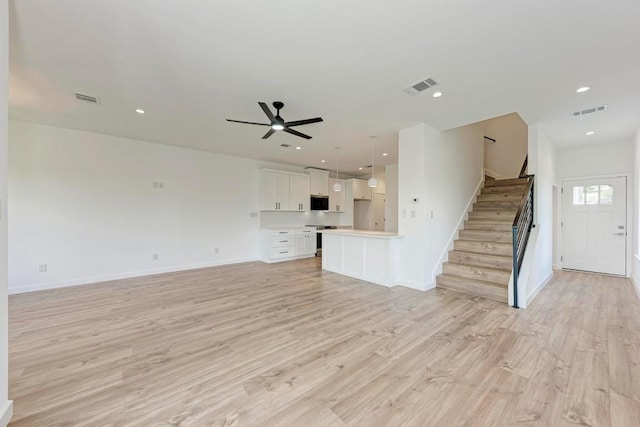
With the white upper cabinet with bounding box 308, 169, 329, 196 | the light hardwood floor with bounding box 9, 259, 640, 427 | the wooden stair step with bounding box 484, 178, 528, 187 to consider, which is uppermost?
the white upper cabinet with bounding box 308, 169, 329, 196

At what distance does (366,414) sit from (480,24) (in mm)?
2983

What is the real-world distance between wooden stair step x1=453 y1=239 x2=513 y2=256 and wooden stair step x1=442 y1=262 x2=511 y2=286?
425mm

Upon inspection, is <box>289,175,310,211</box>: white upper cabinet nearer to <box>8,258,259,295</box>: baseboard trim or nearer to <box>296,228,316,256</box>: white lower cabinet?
<box>296,228,316,256</box>: white lower cabinet

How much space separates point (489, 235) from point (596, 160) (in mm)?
3189

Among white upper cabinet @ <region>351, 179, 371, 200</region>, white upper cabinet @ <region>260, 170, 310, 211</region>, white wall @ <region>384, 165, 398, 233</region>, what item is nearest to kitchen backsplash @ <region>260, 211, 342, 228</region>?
white upper cabinet @ <region>260, 170, 310, 211</region>

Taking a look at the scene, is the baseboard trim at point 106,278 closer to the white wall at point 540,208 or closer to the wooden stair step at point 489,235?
the wooden stair step at point 489,235

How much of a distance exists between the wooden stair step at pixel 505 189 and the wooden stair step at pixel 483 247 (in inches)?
71.0

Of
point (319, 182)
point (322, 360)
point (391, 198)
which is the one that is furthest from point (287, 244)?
point (322, 360)

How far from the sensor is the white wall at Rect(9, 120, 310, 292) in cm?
442

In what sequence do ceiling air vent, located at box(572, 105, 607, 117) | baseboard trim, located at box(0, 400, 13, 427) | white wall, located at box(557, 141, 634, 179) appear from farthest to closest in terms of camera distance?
white wall, located at box(557, 141, 634, 179)
ceiling air vent, located at box(572, 105, 607, 117)
baseboard trim, located at box(0, 400, 13, 427)

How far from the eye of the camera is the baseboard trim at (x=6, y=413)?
1574 mm

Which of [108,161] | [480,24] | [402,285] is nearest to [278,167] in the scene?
[108,161]

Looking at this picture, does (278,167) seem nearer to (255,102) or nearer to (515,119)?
(255,102)

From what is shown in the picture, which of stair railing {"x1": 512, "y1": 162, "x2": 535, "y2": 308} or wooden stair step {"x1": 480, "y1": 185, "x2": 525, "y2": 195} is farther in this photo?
wooden stair step {"x1": 480, "y1": 185, "x2": 525, "y2": 195}
